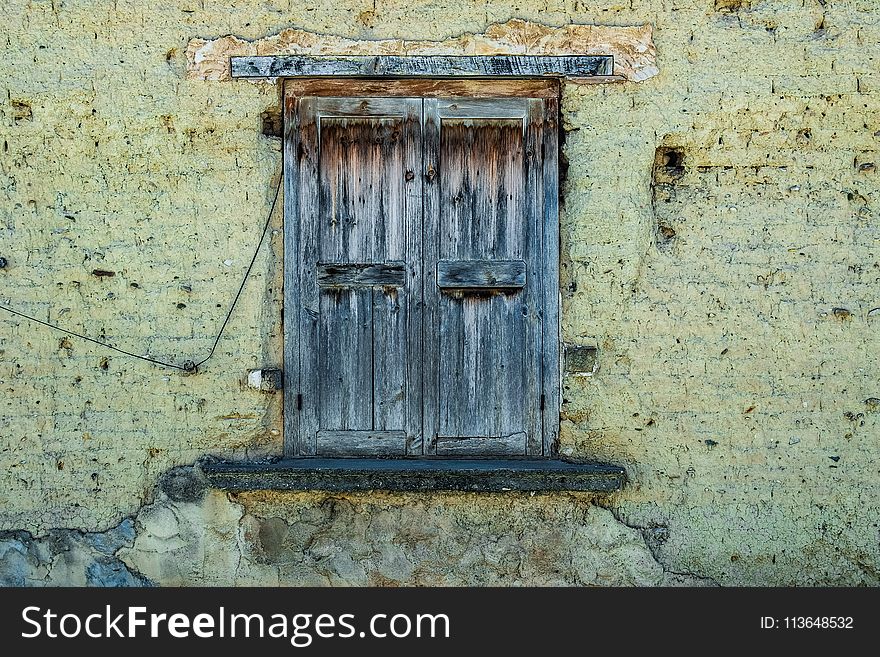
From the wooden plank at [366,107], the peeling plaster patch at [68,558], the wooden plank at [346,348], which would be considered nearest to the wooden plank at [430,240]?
the wooden plank at [366,107]

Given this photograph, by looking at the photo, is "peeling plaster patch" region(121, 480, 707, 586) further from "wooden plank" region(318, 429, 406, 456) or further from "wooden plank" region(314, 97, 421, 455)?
"wooden plank" region(314, 97, 421, 455)

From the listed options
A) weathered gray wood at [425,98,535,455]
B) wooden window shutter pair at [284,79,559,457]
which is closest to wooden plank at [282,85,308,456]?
wooden window shutter pair at [284,79,559,457]

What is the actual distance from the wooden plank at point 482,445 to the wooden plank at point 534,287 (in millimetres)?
86

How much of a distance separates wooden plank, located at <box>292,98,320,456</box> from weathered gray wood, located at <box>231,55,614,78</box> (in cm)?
16

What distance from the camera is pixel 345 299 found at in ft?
12.6

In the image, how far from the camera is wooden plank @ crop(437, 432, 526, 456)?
3.85 metres

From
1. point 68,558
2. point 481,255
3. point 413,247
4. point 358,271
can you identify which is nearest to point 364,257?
point 358,271

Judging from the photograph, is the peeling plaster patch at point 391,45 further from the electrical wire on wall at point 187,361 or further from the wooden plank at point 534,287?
the electrical wire on wall at point 187,361

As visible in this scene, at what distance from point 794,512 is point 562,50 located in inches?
82.5

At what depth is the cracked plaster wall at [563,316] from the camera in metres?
3.74

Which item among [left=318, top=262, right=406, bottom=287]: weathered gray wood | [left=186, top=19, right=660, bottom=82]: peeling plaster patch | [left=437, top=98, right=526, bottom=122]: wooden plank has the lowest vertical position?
[left=318, top=262, right=406, bottom=287]: weathered gray wood

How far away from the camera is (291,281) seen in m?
3.82

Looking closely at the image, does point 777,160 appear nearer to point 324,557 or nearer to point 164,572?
point 324,557

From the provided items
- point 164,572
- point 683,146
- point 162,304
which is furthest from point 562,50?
point 164,572
